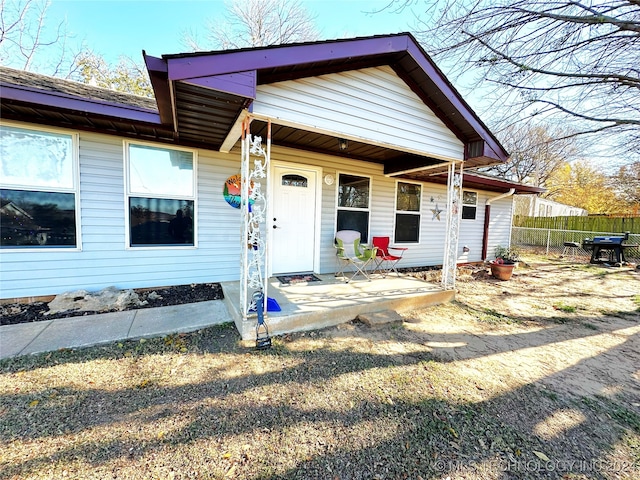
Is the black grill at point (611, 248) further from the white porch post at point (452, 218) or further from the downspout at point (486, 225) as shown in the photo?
the white porch post at point (452, 218)

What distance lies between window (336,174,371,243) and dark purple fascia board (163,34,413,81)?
257cm

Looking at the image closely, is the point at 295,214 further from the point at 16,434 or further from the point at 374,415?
the point at 16,434

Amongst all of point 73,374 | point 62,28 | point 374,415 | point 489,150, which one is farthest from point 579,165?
point 62,28

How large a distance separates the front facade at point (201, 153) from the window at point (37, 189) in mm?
14

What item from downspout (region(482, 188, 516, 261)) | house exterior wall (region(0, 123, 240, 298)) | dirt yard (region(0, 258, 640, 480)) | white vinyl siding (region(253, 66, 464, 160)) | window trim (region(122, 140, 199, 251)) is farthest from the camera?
downspout (region(482, 188, 516, 261))

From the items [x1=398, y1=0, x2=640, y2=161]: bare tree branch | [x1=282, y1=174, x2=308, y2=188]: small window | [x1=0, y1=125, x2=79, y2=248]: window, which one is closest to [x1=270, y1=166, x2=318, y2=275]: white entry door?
[x1=282, y1=174, x2=308, y2=188]: small window

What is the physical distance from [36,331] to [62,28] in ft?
44.7

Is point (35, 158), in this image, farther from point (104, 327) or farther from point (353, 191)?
point (353, 191)

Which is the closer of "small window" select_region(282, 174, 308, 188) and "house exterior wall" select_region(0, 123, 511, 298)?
"house exterior wall" select_region(0, 123, 511, 298)

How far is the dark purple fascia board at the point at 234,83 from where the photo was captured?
237cm

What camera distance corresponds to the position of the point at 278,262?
5094 millimetres

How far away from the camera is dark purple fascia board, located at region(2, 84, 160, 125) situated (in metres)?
2.94

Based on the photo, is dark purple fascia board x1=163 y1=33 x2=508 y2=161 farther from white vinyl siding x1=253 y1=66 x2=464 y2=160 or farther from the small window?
the small window

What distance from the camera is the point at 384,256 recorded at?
201 inches
